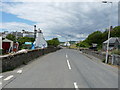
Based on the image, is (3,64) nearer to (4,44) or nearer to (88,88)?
(88,88)

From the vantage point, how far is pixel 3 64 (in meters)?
10.0

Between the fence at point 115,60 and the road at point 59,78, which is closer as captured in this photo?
the road at point 59,78

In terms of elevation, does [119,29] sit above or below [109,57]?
above

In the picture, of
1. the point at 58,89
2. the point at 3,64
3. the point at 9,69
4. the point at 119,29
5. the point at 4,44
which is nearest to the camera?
the point at 58,89

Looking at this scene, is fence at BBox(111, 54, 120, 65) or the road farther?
fence at BBox(111, 54, 120, 65)

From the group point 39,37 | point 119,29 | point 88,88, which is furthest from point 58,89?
point 119,29

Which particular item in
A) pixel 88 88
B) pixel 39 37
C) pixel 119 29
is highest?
pixel 119 29

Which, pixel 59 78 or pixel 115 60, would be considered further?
pixel 115 60

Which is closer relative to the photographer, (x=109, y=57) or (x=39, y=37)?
(x=109, y=57)

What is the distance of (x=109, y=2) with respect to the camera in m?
19.7

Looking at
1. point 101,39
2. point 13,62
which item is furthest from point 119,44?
point 13,62

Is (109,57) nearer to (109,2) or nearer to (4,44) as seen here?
(109,2)

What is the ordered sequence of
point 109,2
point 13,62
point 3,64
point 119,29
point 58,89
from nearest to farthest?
point 58,89 < point 3,64 < point 13,62 < point 109,2 < point 119,29

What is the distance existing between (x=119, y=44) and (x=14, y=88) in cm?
7327
